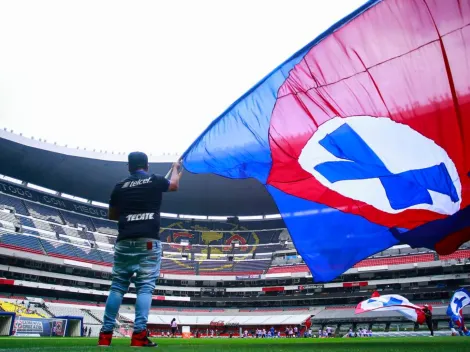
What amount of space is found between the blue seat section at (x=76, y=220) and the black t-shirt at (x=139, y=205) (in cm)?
3984

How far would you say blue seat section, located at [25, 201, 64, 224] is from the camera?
1486 inches

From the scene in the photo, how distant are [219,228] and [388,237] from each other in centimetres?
4305

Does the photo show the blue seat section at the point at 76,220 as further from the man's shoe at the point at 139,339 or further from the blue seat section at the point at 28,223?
the man's shoe at the point at 139,339

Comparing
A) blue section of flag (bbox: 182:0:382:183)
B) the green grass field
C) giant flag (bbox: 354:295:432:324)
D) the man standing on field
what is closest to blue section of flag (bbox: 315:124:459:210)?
blue section of flag (bbox: 182:0:382:183)

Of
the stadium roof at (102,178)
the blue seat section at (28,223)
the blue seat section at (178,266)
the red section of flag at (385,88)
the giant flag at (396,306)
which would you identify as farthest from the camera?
the blue seat section at (178,266)

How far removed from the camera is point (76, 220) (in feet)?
136

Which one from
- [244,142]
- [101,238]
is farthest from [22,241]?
[244,142]

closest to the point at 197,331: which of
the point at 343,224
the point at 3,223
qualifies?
the point at 3,223

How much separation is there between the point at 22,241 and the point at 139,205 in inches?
1330

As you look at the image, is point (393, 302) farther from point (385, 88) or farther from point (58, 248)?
point (58, 248)

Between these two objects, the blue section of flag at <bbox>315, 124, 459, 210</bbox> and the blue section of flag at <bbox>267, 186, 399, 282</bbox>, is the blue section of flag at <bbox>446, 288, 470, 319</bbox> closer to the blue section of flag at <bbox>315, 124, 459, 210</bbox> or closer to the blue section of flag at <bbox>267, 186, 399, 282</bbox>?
the blue section of flag at <bbox>267, 186, 399, 282</bbox>

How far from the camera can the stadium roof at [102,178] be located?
32844mm

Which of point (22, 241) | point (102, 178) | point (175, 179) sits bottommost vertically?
point (175, 179)

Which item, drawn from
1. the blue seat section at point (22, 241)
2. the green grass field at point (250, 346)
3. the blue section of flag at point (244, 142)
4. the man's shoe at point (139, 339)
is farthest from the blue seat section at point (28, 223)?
the man's shoe at point (139, 339)
